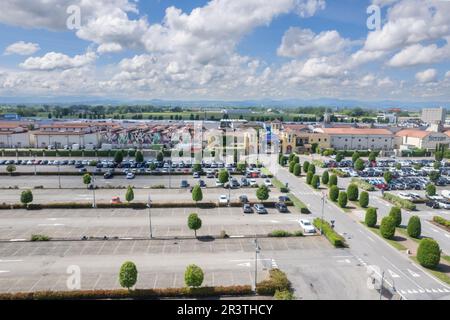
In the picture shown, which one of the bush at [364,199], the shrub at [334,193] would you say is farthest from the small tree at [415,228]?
the shrub at [334,193]

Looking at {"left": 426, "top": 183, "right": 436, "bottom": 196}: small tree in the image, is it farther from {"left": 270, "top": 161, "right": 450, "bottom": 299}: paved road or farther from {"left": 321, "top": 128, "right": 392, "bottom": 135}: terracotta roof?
{"left": 321, "top": 128, "right": 392, "bottom": 135}: terracotta roof

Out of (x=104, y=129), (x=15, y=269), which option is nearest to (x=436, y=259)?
(x=15, y=269)

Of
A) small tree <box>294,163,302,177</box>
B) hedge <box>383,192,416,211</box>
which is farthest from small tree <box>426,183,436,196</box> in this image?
small tree <box>294,163,302,177</box>

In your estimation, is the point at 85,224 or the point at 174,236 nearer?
the point at 174,236

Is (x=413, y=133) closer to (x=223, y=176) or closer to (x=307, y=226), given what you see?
(x=223, y=176)
